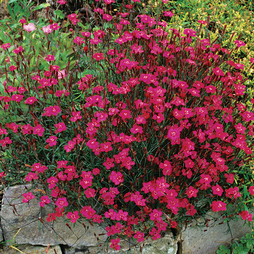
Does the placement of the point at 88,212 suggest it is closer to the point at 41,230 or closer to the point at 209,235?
the point at 41,230

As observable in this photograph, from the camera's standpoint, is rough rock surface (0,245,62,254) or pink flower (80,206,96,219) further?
rough rock surface (0,245,62,254)

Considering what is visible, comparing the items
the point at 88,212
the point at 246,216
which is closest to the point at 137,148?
the point at 88,212

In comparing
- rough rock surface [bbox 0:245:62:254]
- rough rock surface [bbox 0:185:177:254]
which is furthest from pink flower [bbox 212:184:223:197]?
rough rock surface [bbox 0:245:62:254]

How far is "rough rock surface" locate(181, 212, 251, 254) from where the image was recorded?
8.81ft

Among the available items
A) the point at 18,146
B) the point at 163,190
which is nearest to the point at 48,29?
the point at 18,146

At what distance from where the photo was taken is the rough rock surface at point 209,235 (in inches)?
106

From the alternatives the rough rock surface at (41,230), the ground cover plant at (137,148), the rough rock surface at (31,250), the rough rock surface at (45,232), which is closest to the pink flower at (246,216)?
the ground cover plant at (137,148)

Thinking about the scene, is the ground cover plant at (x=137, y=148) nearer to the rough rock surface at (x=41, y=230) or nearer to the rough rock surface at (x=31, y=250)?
the rough rock surface at (x=41, y=230)

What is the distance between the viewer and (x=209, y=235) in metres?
2.75

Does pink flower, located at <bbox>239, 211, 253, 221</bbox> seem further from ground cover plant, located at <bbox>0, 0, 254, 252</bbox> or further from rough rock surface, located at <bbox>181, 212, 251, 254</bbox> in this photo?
rough rock surface, located at <bbox>181, 212, 251, 254</bbox>

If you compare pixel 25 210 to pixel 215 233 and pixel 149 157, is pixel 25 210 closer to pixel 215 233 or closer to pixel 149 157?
pixel 149 157

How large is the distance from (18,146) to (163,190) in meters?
1.61

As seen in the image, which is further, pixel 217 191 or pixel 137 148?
pixel 137 148

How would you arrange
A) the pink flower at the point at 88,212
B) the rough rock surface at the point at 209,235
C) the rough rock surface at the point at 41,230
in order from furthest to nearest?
1. the rough rock surface at the point at 209,235
2. the rough rock surface at the point at 41,230
3. the pink flower at the point at 88,212
